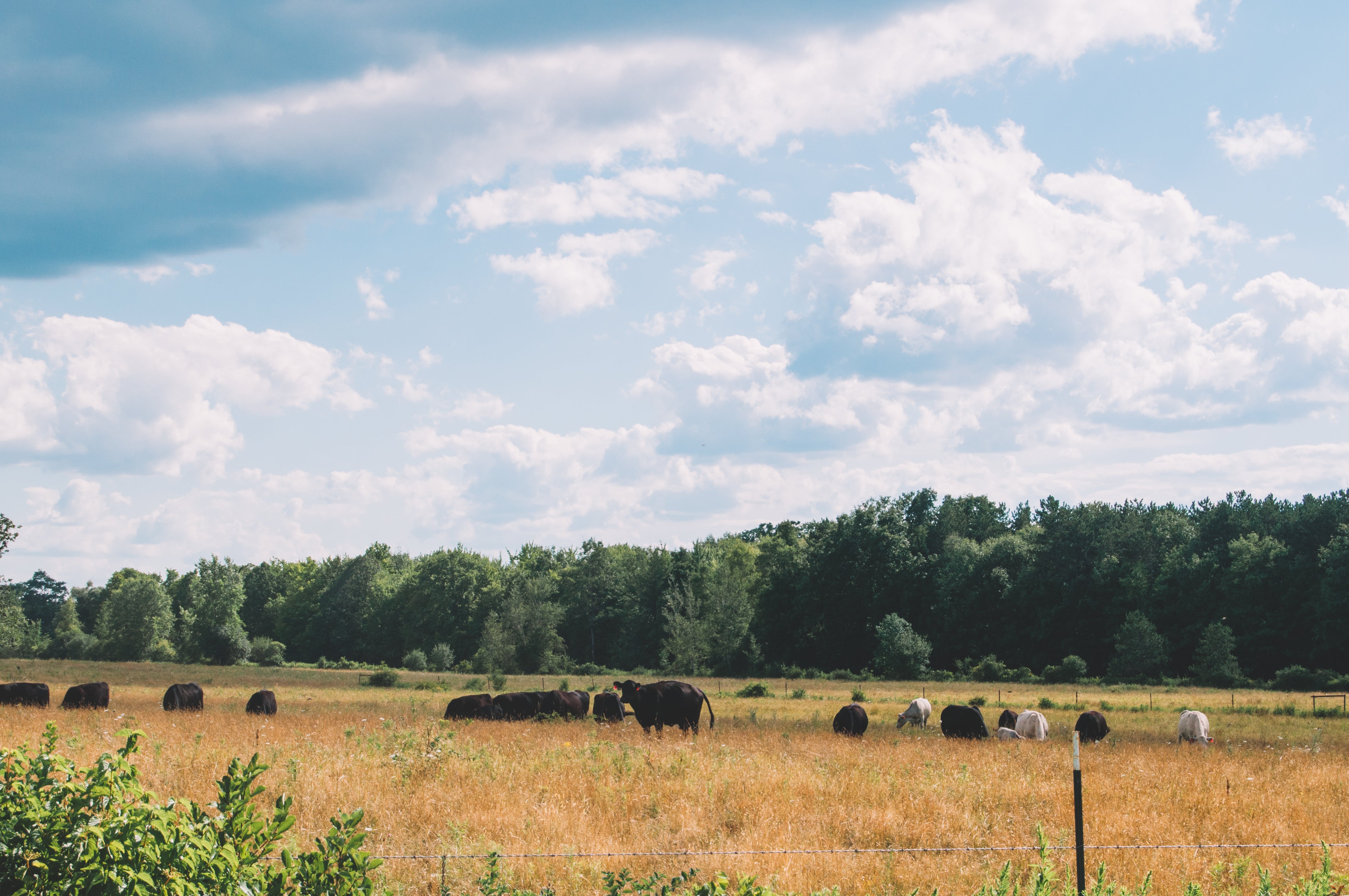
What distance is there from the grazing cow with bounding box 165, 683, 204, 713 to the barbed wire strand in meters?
25.2

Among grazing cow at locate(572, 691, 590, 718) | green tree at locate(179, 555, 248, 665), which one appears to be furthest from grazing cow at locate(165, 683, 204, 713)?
green tree at locate(179, 555, 248, 665)

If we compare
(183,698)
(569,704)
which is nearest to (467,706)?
(569,704)

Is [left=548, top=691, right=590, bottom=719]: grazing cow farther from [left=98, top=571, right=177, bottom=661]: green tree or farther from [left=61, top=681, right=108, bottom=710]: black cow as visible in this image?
[left=98, top=571, right=177, bottom=661]: green tree

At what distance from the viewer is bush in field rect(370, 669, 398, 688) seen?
5706 cm

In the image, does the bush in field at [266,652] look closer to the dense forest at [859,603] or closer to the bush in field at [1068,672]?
the dense forest at [859,603]

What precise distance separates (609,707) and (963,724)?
35.3 feet

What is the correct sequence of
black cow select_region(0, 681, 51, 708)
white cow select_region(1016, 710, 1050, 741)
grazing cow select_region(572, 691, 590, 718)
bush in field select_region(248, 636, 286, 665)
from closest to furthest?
white cow select_region(1016, 710, 1050, 741), black cow select_region(0, 681, 51, 708), grazing cow select_region(572, 691, 590, 718), bush in field select_region(248, 636, 286, 665)

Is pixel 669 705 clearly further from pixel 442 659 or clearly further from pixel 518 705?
pixel 442 659

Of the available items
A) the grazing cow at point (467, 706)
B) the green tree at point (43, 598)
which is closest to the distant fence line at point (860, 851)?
the grazing cow at point (467, 706)

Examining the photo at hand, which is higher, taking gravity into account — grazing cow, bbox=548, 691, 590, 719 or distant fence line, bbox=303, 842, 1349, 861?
distant fence line, bbox=303, 842, 1349, 861

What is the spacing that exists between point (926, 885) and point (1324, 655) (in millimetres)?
64253

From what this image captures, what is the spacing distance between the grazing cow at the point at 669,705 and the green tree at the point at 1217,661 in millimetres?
43675

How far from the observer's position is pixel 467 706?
30266 millimetres

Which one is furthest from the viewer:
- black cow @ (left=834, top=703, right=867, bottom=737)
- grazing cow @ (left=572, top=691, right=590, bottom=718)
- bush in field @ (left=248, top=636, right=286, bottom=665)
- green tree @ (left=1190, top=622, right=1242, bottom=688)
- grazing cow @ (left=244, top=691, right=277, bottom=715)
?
bush in field @ (left=248, top=636, right=286, bottom=665)
